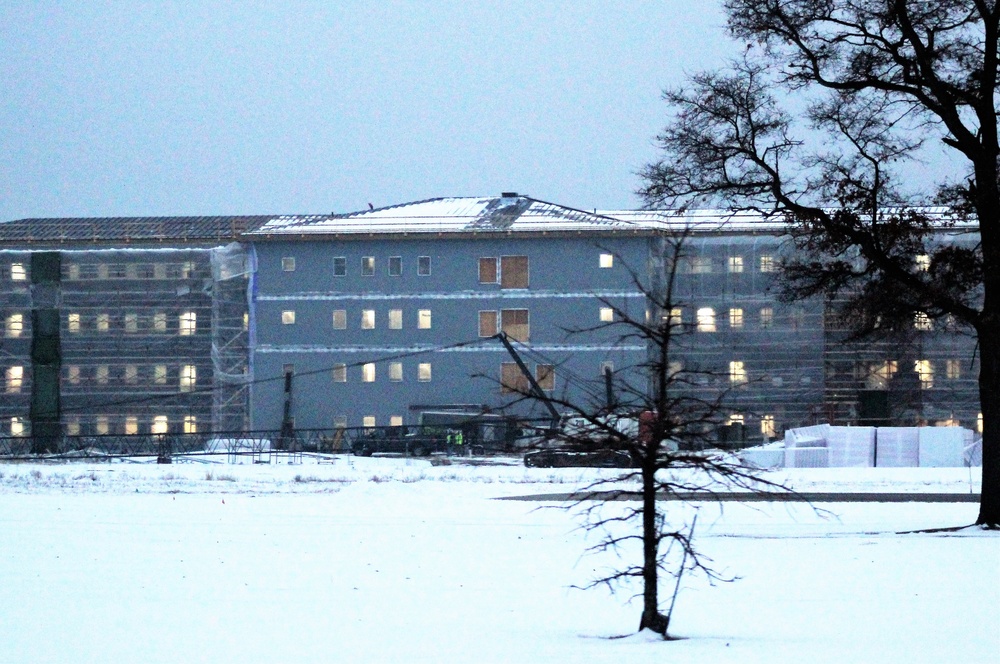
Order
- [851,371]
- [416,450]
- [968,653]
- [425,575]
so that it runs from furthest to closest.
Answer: [851,371] < [416,450] < [425,575] < [968,653]

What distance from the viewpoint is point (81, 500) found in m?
27.4

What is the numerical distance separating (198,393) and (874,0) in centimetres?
5299

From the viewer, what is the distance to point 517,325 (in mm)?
68500

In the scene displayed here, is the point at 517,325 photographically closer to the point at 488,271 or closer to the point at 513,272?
the point at 513,272

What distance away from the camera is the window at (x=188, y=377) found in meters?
68.8

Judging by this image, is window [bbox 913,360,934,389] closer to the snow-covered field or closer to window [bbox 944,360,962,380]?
window [bbox 944,360,962,380]

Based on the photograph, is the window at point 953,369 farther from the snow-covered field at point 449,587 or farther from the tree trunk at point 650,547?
the tree trunk at point 650,547

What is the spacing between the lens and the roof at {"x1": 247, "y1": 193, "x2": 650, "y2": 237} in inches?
2707

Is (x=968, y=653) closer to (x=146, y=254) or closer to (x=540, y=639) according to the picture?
(x=540, y=639)

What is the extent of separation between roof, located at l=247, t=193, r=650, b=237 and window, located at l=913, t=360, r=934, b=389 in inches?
601

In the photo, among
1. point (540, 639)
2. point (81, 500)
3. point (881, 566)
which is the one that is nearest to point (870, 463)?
point (81, 500)

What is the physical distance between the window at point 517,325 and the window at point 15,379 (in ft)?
82.1

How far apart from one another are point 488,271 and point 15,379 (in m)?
25.1

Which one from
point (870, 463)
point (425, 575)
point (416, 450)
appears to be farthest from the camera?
point (416, 450)
